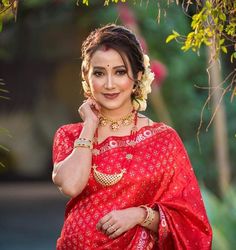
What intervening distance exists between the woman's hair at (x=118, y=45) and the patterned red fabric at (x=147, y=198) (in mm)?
294

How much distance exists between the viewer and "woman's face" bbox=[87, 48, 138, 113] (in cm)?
415

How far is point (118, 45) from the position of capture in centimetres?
418

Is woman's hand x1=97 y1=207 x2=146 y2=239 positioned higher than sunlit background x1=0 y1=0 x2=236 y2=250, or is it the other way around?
sunlit background x1=0 y1=0 x2=236 y2=250

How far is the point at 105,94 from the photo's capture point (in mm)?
4176

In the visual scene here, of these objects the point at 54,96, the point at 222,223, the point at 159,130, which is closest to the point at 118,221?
the point at 159,130

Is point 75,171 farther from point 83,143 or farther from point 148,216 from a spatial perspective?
point 148,216

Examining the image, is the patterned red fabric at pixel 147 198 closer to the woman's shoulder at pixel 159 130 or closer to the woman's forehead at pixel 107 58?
the woman's shoulder at pixel 159 130

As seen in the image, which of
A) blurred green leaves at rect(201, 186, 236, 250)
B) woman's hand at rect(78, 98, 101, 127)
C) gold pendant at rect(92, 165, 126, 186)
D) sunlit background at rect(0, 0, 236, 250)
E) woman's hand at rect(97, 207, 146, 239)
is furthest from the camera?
sunlit background at rect(0, 0, 236, 250)

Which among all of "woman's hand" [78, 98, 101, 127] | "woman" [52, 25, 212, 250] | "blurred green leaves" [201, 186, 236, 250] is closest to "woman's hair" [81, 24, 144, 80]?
"woman" [52, 25, 212, 250]

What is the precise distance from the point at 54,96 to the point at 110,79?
39.6 feet

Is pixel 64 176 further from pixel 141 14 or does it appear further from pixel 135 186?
pixel 141 14

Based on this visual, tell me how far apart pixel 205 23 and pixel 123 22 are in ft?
23.7

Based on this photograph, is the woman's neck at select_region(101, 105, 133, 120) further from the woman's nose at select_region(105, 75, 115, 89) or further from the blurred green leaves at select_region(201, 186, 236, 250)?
the blurred green leaves at select_region(201, 186, 236, 250)

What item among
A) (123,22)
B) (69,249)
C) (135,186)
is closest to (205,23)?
(135,186)
